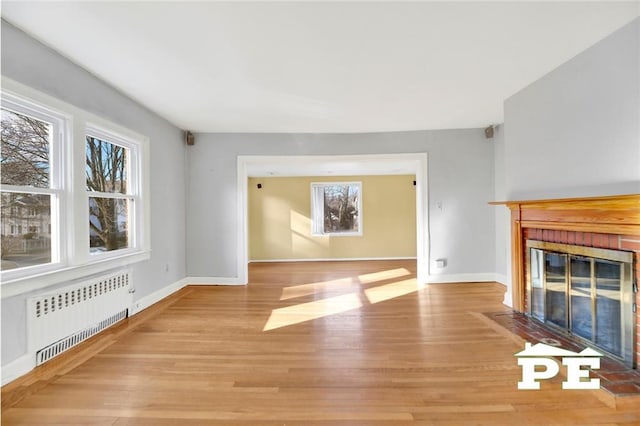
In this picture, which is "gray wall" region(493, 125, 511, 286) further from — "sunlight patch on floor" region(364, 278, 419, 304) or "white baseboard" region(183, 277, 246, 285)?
"white baseboard" region(183, 277, 246, 285)

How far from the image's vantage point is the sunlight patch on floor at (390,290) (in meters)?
3.95

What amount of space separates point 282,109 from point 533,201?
9.51 feet

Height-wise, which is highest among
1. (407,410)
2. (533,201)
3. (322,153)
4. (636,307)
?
(322,153)

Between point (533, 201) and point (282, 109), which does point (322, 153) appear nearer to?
point (282, 109)

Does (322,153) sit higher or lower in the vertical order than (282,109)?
lower

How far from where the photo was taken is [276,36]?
6.98 feet

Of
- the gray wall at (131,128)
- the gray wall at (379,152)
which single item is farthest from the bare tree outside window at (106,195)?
the gray wall at (379,152)

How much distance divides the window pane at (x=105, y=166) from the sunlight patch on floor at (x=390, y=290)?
3.36m

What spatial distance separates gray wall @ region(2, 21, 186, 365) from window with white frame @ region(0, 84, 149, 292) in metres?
0.15

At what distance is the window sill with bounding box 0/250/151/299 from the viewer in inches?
78.4

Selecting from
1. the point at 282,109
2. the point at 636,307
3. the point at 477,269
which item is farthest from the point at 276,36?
the point at 477,269

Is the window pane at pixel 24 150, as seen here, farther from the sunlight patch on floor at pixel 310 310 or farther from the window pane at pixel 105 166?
the sunlight patch on floor at pixel 310 310

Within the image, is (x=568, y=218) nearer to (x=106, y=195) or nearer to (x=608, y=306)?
(x=608, y=306)

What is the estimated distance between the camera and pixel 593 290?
7.54 feet
